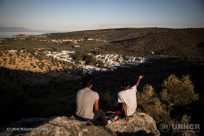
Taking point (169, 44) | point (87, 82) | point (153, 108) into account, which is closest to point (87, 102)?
point (87, 82)

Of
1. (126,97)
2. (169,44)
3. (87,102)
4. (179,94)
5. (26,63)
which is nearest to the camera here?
(87,102)

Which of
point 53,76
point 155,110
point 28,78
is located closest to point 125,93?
point 155,110

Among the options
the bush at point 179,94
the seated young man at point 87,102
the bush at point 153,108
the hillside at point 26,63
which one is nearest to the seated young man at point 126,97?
the seated young man at point 87,102

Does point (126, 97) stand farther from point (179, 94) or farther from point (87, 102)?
point (179, 94)

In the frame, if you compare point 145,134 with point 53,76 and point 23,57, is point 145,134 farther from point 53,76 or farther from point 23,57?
point 23,57

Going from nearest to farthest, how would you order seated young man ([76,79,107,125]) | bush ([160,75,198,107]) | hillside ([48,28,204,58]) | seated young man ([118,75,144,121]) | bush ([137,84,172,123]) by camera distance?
seated young man ([76,79,107,125]) < seated young man ([118,75,144,121]) < bush ([137,84,172,123]) < bush ([160,75,198,107]) < hillside ([48,28,204,58])

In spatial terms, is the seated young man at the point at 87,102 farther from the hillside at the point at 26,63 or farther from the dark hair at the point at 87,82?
the hillside at the point at 26,63

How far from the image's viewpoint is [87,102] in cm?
783

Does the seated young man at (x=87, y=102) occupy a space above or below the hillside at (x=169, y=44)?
above

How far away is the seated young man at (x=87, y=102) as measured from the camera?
778 cm

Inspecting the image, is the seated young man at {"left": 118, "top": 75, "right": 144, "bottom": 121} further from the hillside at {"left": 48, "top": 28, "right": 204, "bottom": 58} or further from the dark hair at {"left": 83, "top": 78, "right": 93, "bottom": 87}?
the hillside at {"left": 48, "top": 28, "right": 204, "bottom": 58}

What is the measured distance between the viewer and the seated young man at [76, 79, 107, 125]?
778cm

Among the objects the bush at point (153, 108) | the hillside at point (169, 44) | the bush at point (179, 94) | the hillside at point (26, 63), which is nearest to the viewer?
the bush at point (153, 108)

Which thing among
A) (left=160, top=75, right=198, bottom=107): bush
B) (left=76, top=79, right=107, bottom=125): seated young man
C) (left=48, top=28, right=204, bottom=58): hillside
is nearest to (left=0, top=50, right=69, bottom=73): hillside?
(left=160, top=75, right=198, bottom=107): bush
